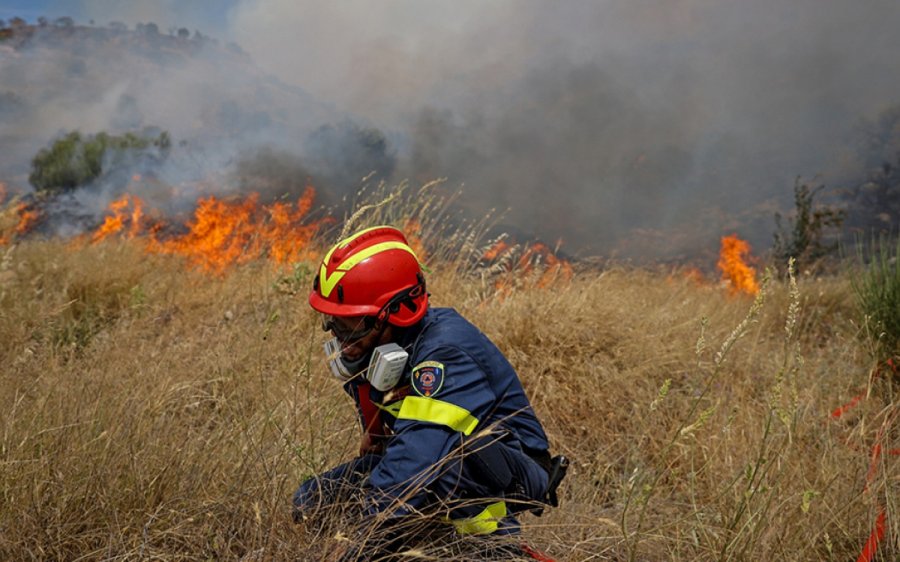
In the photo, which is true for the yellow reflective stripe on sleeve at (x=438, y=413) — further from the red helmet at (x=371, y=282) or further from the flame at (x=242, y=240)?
the flame at (x=242, y=240)

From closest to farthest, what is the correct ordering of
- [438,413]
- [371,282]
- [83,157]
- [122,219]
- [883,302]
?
[438,413] → [371,282] → [883,302] → [122,219] → [83,157]

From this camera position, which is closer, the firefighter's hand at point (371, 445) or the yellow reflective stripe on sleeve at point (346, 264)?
the yellow reflective stripe on sleeve at point (346, 264)

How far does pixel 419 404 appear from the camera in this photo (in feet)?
5.97

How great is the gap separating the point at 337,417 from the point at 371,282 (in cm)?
114

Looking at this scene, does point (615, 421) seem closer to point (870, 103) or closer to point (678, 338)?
point (678, 338)

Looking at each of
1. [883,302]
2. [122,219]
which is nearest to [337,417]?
[883,302]

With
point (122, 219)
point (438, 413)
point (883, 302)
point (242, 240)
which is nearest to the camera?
point (438, 413)

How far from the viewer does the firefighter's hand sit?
230 cm

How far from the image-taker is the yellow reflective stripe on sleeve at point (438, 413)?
179 centimetres

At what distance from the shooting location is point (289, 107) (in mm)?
23938

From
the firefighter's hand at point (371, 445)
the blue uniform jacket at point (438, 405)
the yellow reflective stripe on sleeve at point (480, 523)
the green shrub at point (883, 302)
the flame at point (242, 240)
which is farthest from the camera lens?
the flame at point (242, 240)

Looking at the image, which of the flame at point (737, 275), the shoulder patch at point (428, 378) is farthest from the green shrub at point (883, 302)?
the shoulder patch at point (428, 378)

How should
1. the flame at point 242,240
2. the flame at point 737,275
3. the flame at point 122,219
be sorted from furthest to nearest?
the flame at point 122,219
the flame at point 737,275
the flame at point 242,240

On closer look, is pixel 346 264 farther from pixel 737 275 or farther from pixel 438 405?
pixel 737 275
